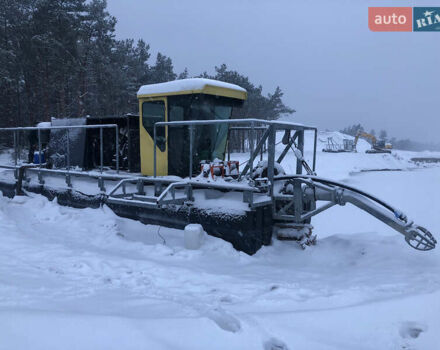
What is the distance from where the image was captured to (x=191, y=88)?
5855 mm

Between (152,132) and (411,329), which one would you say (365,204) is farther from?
(152,132)

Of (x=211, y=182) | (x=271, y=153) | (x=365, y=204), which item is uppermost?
(x=271, y=153)

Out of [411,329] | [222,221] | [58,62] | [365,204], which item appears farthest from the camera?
[58,62]

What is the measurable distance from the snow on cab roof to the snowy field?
231cm

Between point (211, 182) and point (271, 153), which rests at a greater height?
point (271, 153)

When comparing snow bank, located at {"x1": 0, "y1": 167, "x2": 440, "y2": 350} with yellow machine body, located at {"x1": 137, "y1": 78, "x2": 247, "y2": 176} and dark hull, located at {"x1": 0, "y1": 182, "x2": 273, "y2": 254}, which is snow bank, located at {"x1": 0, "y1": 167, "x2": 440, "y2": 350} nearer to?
dark hull, located at {"x1": 0, "y1": 182, "x2": 273, "y2": 254}

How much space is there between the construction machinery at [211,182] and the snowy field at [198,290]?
0.98 ft

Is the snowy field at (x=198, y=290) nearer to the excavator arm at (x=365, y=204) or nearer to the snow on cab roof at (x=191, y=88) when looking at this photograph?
the excavator arm at (x=365, y=204)

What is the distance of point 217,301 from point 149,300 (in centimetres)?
66

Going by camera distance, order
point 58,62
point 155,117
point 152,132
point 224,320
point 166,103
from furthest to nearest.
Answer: point 58,62
point 152,132
point 155,117
point 166,103
point 224,320

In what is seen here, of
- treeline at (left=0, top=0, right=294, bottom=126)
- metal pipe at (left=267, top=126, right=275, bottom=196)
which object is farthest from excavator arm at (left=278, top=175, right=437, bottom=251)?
treeline at (left=0, top=0, right=294, bottom=126)

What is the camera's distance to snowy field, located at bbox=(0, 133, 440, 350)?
261 cm

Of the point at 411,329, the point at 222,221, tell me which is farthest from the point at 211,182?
the point at 411,329

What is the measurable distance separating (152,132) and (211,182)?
1.75 m
